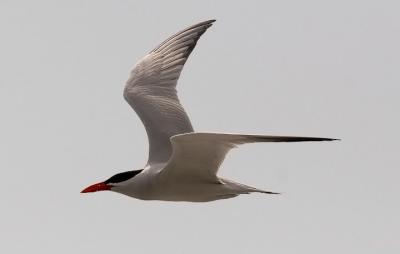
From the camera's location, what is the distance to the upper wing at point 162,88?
14047 mm

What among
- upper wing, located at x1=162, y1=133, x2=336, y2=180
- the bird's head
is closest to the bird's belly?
upper wing, located at x1=162, y1=133, x2=336, y2=180

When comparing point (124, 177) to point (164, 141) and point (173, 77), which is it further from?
point (173, 77)

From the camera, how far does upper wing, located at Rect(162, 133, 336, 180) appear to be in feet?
32.6

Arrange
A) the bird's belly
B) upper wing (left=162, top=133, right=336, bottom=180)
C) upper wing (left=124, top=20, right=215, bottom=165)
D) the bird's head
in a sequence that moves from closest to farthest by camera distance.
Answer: upper wing (left=162, top=133, right=336, bottom=180) < the bird's belly < the bird's head < upper wing (left=124, top=20, right=215, bottom=165)

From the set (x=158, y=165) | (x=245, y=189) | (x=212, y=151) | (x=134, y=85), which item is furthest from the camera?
(x=134, y=85)

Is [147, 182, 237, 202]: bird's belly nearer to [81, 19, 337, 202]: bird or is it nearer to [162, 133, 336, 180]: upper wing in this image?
[81, 19, 337, 202]: bird

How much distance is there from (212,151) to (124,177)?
188 centimetres

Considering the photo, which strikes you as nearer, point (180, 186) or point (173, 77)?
point (180, 186)

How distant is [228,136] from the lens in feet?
33.5

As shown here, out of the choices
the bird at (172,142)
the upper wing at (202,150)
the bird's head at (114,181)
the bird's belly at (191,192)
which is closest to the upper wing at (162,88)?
the bird at (172,142)

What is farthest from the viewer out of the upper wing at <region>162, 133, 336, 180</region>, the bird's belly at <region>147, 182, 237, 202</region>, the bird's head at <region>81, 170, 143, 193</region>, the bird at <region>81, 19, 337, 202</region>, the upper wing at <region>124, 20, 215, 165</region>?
the upper wing at <region>124, 20, 215, 165</region>

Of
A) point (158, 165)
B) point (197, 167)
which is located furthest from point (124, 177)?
point (197, 167)

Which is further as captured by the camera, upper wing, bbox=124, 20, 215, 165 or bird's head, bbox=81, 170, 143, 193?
upper wing, bbox=124, 20, 215, 165

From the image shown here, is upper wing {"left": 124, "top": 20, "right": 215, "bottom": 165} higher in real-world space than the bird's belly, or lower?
higher
